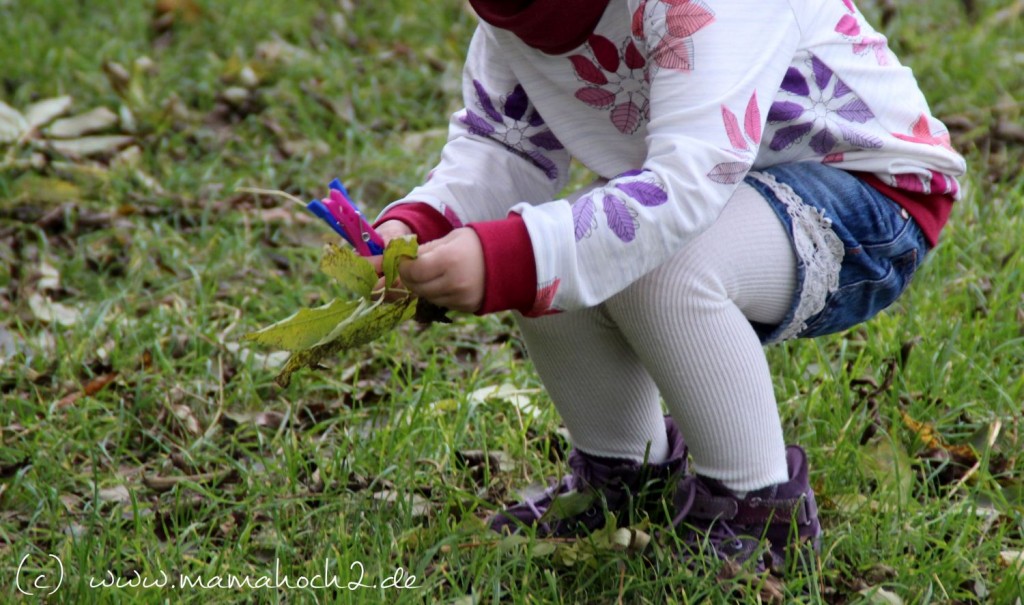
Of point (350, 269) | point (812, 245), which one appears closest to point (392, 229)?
point (350, 269)

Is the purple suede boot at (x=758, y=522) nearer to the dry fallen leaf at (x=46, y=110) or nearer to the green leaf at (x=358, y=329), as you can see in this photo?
the green leaf at (x=358, y=329)

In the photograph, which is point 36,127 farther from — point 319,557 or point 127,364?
point 319,557

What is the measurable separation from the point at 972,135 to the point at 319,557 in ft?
6.64

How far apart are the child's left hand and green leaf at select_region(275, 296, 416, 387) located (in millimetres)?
59

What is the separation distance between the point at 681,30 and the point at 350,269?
0.45 m

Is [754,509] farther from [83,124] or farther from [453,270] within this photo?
[83,124]

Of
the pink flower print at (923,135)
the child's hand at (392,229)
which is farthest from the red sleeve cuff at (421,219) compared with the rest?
the pink flower print at (923,135)

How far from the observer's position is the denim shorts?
1424mm

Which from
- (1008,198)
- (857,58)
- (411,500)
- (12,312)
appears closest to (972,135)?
(1008,198)

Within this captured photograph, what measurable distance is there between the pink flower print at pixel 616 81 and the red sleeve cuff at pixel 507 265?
331 mm

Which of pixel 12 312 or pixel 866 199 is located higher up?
pixel 866 199

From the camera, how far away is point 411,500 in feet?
5.23

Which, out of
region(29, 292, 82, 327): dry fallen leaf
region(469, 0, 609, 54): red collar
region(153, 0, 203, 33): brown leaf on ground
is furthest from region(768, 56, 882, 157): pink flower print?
region(153, 0, 203, 33): brown leaf on ground

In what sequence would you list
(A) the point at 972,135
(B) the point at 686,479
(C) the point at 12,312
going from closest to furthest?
1. (B) the point at 686,479
2. (C) the point at 12,312
3. (A) the point at 972,135
